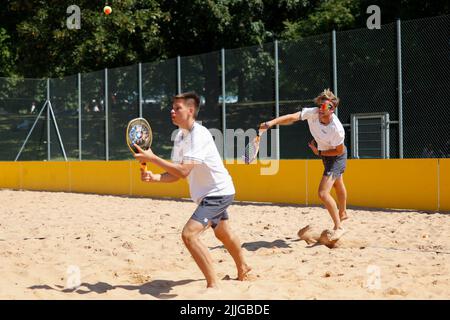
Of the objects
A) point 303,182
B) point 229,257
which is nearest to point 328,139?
point 229,257

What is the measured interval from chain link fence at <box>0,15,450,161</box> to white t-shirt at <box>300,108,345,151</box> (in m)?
5.31

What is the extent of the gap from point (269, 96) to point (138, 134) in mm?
10789

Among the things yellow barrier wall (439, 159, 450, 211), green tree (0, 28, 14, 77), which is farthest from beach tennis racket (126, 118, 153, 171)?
green tree (0, 28, 14, 77)

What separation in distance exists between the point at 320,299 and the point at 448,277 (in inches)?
56.5

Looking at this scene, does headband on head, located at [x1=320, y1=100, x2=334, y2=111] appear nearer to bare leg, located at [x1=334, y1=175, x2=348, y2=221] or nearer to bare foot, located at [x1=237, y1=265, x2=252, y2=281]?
bare leg, located at [x1=334, y1=175, x2=348, y2=221]

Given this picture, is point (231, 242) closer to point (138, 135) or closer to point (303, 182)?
point (138, 135)

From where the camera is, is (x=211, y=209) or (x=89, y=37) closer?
(x=211, y=209)

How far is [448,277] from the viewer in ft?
20.3

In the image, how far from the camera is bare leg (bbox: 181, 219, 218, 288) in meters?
5.66

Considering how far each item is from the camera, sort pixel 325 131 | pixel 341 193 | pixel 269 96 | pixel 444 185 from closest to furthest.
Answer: pixel 325 131 → pixel 341 193 → pixel 444 185 → pixel 269 96

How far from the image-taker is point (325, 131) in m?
8.19

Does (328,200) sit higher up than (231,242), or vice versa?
(328,200)

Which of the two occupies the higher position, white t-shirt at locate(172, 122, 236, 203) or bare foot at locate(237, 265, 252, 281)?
white t-shirt at locate(172, 122, 236, 203)
